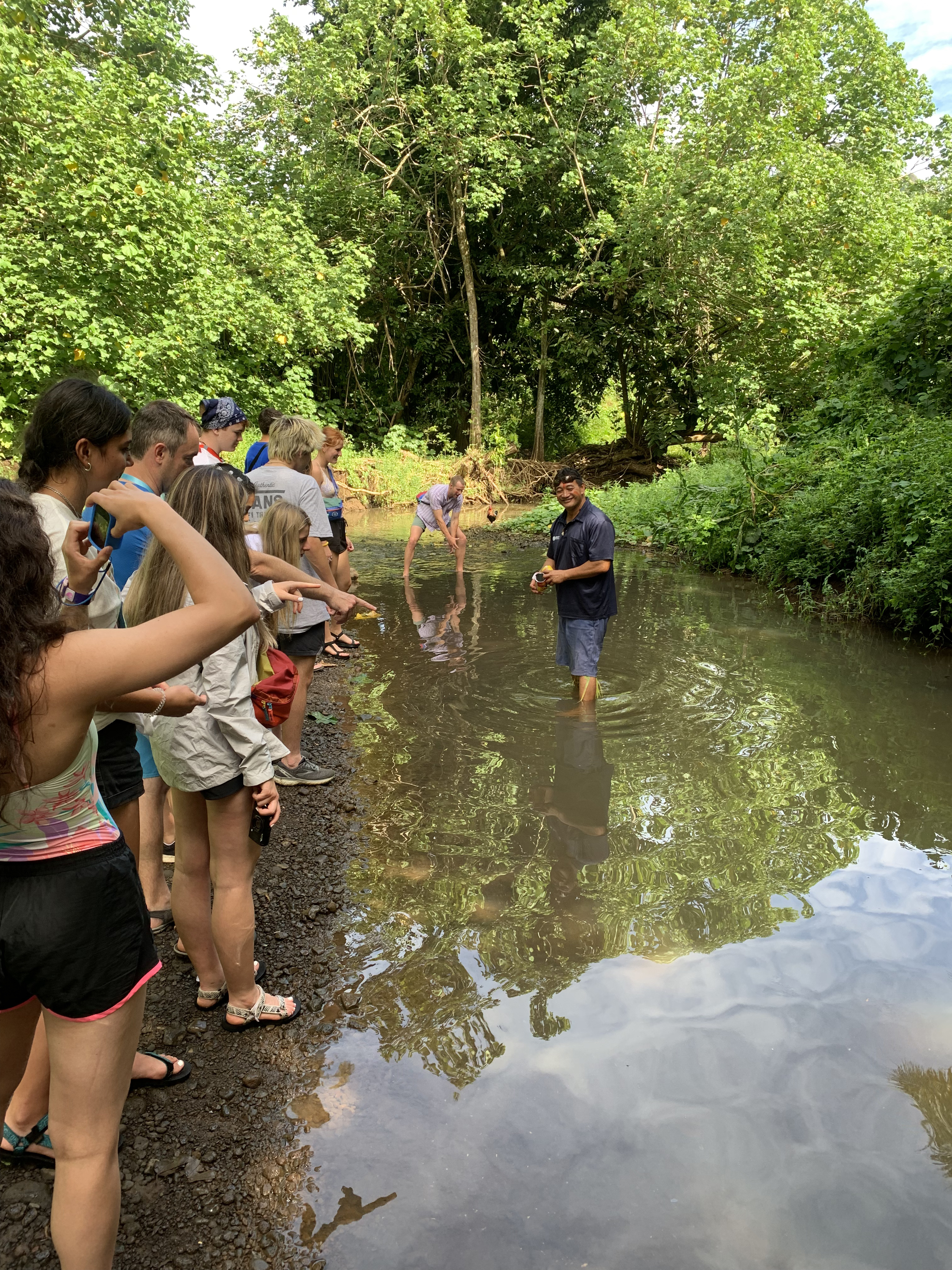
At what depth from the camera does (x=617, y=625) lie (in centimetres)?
1090

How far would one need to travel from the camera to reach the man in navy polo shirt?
710 cm

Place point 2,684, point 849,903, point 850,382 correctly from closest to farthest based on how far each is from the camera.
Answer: point 2,684 → point 849,903 → point 850,382

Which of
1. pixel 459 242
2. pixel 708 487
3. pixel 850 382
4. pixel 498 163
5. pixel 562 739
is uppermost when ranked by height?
pixel 498 163

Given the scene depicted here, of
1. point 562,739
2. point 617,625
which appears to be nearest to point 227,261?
point 617,625

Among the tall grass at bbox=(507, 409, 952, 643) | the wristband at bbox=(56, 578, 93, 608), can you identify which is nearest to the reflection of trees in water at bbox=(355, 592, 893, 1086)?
the wristband at bbox=(56, 578, 93, 608)

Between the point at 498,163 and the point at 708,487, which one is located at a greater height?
the point at 498,163

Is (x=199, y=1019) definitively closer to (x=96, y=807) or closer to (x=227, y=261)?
(x=96, y=807)

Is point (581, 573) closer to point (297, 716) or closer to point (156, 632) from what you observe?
point (297, 716)

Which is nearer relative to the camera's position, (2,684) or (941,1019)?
(2,684)

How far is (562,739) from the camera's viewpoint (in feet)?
23.0

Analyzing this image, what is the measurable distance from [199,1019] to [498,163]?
26760 millimetres

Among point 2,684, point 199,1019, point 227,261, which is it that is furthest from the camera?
point 227,261

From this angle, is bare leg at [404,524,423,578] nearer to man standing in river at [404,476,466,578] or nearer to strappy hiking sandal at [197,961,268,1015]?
man standing in river at [404,476,466,578]

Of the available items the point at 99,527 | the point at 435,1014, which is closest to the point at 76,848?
the point at 99,527
